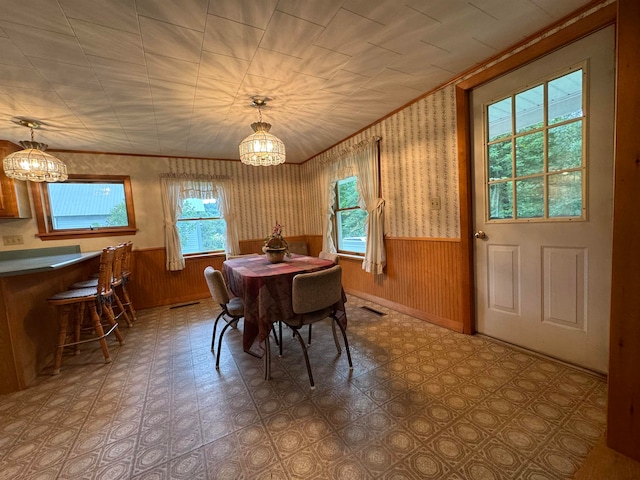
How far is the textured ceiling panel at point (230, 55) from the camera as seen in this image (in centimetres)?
143

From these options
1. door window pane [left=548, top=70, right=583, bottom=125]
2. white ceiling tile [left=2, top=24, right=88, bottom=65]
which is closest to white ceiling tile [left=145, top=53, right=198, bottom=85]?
white ceiling tile [left=2, top=24, right=88, bottom=65]

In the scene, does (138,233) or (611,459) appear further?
(138,233)

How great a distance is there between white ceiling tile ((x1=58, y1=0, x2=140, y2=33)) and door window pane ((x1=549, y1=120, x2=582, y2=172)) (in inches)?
107

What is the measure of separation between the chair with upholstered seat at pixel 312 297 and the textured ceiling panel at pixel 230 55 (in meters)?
1.57

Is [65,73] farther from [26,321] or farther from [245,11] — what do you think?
[26,321]

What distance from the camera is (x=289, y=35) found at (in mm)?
1637

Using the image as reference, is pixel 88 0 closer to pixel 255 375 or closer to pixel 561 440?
pixel 255 375

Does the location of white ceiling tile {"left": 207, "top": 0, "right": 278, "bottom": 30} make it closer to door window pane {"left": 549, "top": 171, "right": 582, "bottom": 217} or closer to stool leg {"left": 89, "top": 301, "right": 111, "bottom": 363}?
door window pane {"left": 549, "top": 171, "right": 582, "bottom": 217}

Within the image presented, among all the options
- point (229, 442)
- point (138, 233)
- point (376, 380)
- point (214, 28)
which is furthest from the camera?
point (138, 233)

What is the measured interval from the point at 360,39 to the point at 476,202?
1652 mm

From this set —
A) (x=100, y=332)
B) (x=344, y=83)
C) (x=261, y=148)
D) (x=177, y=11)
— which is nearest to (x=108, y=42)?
(x=177, y=11)

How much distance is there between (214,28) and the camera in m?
1.53

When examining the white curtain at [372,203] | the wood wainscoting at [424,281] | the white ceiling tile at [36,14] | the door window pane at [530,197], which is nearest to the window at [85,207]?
the white ceiling tile at [36,14]

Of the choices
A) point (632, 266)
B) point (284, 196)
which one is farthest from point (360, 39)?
point (284, 196)
